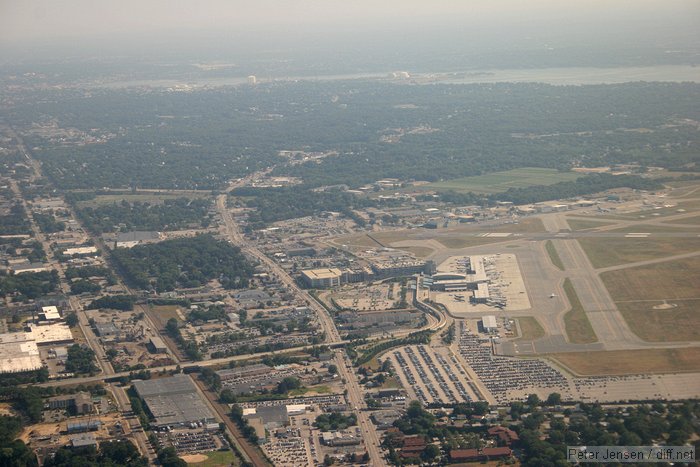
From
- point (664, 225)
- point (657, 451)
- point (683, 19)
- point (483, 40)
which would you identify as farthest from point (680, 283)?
point (483, 40)

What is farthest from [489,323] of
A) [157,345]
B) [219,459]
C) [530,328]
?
[219,459]

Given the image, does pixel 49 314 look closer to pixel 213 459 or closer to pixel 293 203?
pixel 213 459

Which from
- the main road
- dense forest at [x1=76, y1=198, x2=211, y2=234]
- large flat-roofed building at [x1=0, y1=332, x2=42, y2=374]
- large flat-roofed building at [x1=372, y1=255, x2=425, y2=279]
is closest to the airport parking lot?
the main road

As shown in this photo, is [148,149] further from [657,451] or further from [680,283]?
[657,451]

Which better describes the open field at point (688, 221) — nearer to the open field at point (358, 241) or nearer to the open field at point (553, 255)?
the open field at point (553, 255)

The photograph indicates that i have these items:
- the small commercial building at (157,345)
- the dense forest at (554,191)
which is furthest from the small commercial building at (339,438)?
the dense forest at (554,191)
